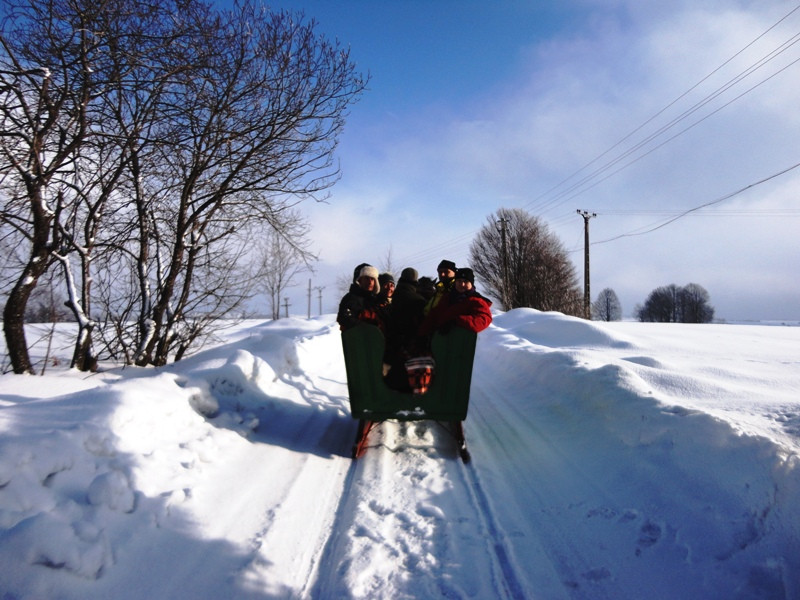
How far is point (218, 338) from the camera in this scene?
27.8 ft

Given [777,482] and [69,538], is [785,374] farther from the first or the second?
[69,538]

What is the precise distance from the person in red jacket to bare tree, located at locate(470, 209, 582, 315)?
109 feet

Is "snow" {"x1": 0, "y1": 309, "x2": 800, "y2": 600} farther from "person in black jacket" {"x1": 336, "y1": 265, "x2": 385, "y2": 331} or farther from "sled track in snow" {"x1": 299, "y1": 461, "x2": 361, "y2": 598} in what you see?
"person in black jacket" {"x1": 336, "y1": 265, "x2": 385, "y2": 331}

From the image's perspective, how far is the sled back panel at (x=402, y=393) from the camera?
3727 mm

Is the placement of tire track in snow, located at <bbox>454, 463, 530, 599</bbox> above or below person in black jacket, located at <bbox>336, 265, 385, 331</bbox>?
below

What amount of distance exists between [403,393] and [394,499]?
3.37 ft

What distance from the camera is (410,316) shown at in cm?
434

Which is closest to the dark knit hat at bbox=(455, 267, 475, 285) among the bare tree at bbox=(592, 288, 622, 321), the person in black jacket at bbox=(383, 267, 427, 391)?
the person in black jacket at bbox=(383, 267, 427, 391)

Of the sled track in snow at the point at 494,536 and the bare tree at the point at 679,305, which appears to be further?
the bare tree at the point at 679,305

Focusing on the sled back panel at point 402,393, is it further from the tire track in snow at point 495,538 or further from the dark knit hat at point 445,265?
the dark knit hat at point 445,265

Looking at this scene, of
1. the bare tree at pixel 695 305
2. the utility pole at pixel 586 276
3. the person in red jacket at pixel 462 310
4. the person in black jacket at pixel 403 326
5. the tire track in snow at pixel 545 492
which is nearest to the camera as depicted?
the tire track in snow at pixel 545 492

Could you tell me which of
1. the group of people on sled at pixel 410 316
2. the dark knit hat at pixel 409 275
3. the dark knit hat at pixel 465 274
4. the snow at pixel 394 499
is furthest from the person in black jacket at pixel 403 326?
the snow at pixel 394 499

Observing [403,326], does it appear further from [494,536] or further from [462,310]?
[494,536]

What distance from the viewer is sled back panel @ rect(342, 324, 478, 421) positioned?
3.73 meters
